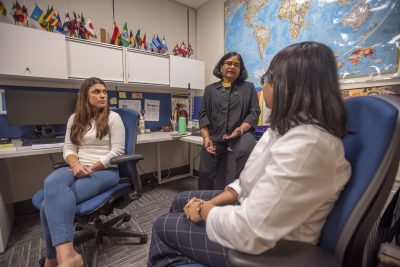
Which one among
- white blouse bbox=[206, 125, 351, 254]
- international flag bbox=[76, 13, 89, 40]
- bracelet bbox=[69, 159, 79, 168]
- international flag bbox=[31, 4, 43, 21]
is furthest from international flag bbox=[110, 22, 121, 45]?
white blouse bbox=[206, 125, 351, 254]

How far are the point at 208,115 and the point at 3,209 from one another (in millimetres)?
1794

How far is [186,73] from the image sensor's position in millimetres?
2674

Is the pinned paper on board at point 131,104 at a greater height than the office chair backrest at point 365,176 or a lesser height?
greater

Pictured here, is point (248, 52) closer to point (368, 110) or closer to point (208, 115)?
point (208, 115)

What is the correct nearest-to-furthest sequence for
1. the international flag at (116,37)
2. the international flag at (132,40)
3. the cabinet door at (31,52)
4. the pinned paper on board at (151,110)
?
the cabinet door at (31,52) → the international flag at (116,37) → the international flag at (132,40) → the pinned paper on board at (151,110)

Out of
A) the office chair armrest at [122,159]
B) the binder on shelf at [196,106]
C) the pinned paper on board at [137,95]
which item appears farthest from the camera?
the binder on shelf at [196,106]

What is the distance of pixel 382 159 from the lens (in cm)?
50

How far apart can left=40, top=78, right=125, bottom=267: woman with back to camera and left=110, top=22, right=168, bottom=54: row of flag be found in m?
0.93

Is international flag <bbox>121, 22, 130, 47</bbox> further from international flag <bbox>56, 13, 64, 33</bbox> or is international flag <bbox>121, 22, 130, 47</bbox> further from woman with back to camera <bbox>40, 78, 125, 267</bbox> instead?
woman with back to camera <bbox>40, 78, 125, 267</bbox>

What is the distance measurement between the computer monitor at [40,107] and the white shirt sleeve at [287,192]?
2039mm

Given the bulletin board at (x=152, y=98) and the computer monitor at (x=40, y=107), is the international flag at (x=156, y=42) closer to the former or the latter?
the bulletin board at (x=152, y=98)

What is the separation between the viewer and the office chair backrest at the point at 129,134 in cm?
148

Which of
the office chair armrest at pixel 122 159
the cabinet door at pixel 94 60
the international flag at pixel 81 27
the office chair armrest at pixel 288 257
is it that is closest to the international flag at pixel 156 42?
the cabinet door at pixel 94 60

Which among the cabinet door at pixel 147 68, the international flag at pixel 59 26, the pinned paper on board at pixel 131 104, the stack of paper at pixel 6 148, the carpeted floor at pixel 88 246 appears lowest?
the carpeted floor at pixel 88 246
